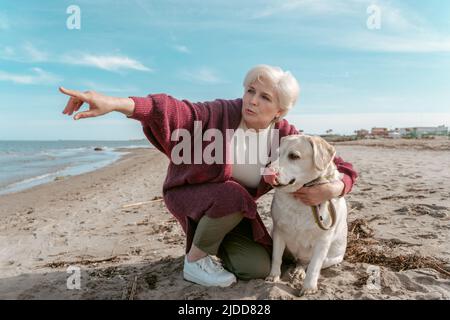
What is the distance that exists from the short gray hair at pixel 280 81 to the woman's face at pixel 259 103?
0.11 ft

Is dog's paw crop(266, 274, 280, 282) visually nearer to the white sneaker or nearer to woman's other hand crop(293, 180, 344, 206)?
the white sneaker

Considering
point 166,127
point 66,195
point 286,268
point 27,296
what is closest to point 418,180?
A: point 286,268

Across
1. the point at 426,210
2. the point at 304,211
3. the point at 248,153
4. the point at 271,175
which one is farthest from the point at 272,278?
the point at 426,210

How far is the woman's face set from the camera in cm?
330

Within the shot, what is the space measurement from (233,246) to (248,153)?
3.03 feet

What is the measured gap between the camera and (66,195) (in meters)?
10.1

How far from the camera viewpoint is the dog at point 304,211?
10.1 ft

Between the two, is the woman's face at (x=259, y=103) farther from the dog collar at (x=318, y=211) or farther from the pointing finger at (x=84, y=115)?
the pointing finger at (x=84, y=115)

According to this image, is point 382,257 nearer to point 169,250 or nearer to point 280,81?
point 280,81

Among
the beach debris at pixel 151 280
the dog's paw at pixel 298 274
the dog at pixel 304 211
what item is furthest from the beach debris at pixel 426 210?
the beach debris at pixel 151 280

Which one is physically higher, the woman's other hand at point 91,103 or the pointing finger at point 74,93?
the pointing finger at point 74,93

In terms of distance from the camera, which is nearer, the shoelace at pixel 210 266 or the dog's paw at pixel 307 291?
the dog's paw at pixel 307 291

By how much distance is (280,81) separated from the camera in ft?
10.8
